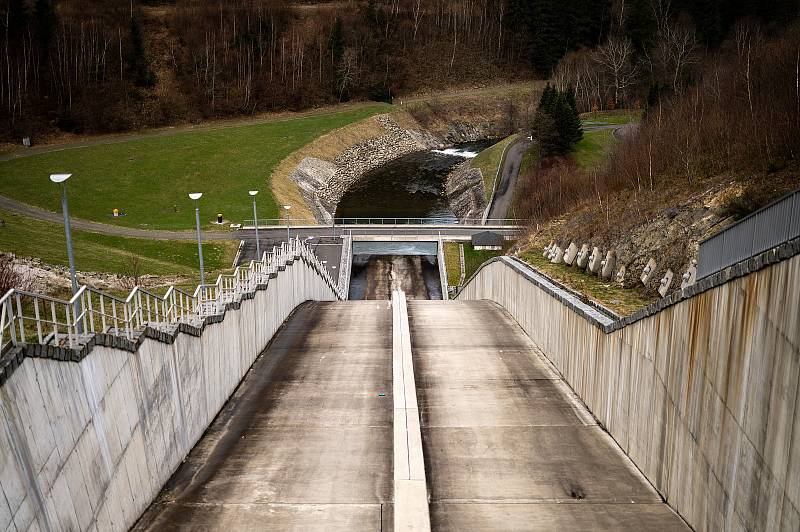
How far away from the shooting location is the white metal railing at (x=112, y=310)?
29.1 feet

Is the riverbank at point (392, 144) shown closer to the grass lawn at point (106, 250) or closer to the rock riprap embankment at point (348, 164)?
the rock riprap embankment at point (348, 164)

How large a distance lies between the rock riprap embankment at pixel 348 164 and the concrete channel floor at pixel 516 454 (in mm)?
45011

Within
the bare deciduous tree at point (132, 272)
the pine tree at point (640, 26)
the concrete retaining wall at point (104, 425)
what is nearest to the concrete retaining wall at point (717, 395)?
the concrete retaining wall at point (104, 425)

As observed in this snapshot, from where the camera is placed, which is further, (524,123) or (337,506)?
(524,123)

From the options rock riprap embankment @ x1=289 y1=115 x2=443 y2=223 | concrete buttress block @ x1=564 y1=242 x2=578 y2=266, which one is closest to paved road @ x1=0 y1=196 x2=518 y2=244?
rock riprap embankment @ x1=289 y1=115 x2=443 y2=223

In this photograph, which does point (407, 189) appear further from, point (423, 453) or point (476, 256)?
point (423, 453)

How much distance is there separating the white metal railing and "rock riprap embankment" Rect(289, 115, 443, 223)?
133 ft

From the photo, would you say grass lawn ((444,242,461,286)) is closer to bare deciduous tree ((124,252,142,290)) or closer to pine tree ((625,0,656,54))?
bare deciduous tree ((124,252,142,290))

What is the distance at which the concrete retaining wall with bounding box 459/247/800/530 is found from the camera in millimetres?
8609

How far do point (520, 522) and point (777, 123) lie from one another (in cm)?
1920

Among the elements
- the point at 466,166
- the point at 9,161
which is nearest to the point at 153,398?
the point at 9,161

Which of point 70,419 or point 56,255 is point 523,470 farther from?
point 56,255

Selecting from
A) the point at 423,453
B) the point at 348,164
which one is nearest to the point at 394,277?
the point at 348,164

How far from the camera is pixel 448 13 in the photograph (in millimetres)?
119812
